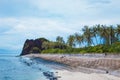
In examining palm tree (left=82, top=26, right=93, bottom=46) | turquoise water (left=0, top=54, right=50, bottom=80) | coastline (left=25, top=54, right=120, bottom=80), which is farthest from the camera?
palm tree (left=82, top=26, right=93, bottom=46)

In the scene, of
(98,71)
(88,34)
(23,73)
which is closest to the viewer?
(98,71)

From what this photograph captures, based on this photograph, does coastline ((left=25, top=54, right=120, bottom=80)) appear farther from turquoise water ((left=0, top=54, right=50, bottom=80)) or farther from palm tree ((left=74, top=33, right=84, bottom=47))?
palm tree ((left=74, top=33, right=84, bottom=47))

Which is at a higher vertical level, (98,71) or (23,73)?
(98,71)

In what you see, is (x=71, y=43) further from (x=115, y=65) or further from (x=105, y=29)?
(x=115, y=65)

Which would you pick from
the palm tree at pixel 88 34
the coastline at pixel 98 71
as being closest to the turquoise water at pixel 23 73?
the coastline at pixel 98 71

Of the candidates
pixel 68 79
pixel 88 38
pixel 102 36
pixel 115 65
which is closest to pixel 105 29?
pixel 102 36

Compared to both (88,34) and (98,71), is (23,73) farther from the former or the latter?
(88,34)

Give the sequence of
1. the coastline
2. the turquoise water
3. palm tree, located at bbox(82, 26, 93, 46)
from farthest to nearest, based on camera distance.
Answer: palm tree, located at bbox(82, 26, 93, 46) → the turquoise water → the coastline

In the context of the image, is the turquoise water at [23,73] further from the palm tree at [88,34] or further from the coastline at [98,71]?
the palm tree at [88,34]

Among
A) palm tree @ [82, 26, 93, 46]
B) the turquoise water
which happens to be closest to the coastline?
the turquoise water

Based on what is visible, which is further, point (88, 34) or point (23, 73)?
point (88, 34)

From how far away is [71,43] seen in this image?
6516 inches

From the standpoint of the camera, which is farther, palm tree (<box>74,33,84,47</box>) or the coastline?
palm tree (<box>74,33,84,47</box>)

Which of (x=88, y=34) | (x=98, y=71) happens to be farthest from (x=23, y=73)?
(x=88, y=34)
